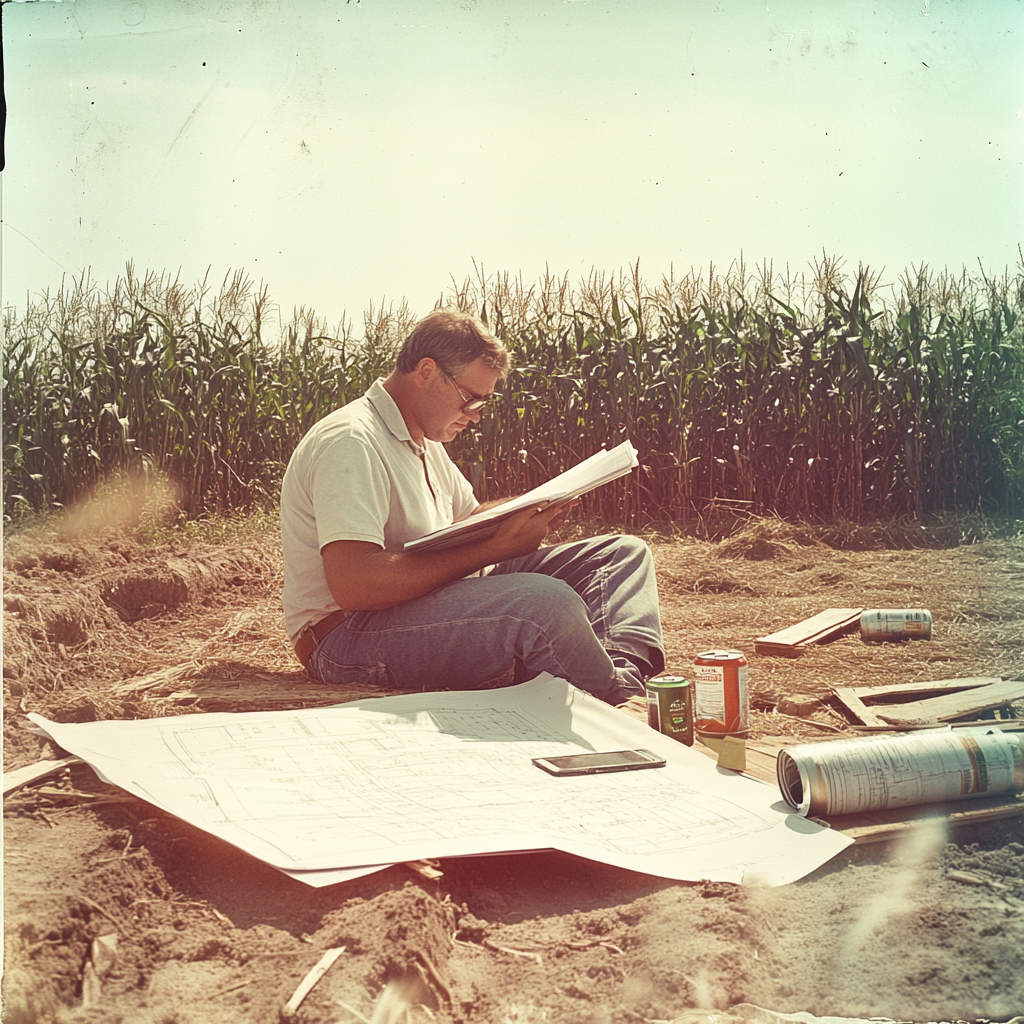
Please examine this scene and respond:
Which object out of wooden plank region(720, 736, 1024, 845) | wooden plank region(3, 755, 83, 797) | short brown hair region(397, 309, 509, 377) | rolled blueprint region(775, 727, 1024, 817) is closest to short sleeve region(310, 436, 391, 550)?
short brown hair region(397, 309, 509, 377)

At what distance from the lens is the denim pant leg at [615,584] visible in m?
2.66

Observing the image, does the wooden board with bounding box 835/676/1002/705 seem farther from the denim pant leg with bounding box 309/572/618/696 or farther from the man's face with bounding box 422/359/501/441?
the man's face with bounding box 422/359/501/441

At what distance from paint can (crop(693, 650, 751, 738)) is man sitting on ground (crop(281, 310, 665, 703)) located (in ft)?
1.24

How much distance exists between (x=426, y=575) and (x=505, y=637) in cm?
26

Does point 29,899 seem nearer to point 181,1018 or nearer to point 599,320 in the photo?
point 181,1018

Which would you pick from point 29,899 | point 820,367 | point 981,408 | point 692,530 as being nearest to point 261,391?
point 692,530

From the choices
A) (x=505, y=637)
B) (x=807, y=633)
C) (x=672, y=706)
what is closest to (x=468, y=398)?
(x=505, y=637)

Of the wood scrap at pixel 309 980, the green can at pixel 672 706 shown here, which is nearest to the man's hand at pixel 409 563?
the green can at pixel 672 706

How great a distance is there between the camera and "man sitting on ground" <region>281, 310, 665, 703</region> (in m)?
2.42

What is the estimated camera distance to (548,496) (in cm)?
229

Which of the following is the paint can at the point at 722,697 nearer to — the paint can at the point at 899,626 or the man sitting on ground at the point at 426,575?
the man sitting on ground at the point at 426,575

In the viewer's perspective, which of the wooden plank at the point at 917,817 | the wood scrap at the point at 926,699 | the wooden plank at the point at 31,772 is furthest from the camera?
the wood scrap at the point at 926,699

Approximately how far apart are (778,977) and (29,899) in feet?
3.42

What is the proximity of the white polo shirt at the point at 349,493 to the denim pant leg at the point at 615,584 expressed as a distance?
399 mm
